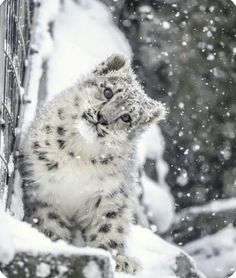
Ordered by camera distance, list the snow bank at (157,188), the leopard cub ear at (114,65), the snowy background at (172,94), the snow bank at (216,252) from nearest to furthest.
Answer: the leopard cub ear at (114,65), the snowy background at (172,94), the snow bank at (157,188), the snow bank at (216,252)

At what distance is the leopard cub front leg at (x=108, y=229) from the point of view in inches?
123

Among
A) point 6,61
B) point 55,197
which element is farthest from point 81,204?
point 6,61

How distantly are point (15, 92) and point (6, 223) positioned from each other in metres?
0.85

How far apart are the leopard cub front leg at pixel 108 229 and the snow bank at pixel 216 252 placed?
90 cm

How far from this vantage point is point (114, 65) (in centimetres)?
324

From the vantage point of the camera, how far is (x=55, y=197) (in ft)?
10.2

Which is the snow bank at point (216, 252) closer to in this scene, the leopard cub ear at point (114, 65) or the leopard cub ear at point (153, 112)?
the leopard cub ear at point (153, 112)

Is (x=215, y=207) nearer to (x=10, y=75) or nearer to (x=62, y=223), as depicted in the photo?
(x=62, y=223)

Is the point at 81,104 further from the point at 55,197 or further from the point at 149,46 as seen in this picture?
the point at 149,46

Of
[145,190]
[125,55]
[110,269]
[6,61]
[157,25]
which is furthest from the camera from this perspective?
[145,190]

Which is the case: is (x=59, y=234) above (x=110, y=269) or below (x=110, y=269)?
below

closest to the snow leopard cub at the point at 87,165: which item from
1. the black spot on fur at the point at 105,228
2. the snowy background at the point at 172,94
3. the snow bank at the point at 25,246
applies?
the black spot on fur at the point at 105,228

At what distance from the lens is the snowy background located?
3.40m

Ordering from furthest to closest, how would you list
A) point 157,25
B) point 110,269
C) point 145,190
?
point 145,190, point 157,25, point 110,269
